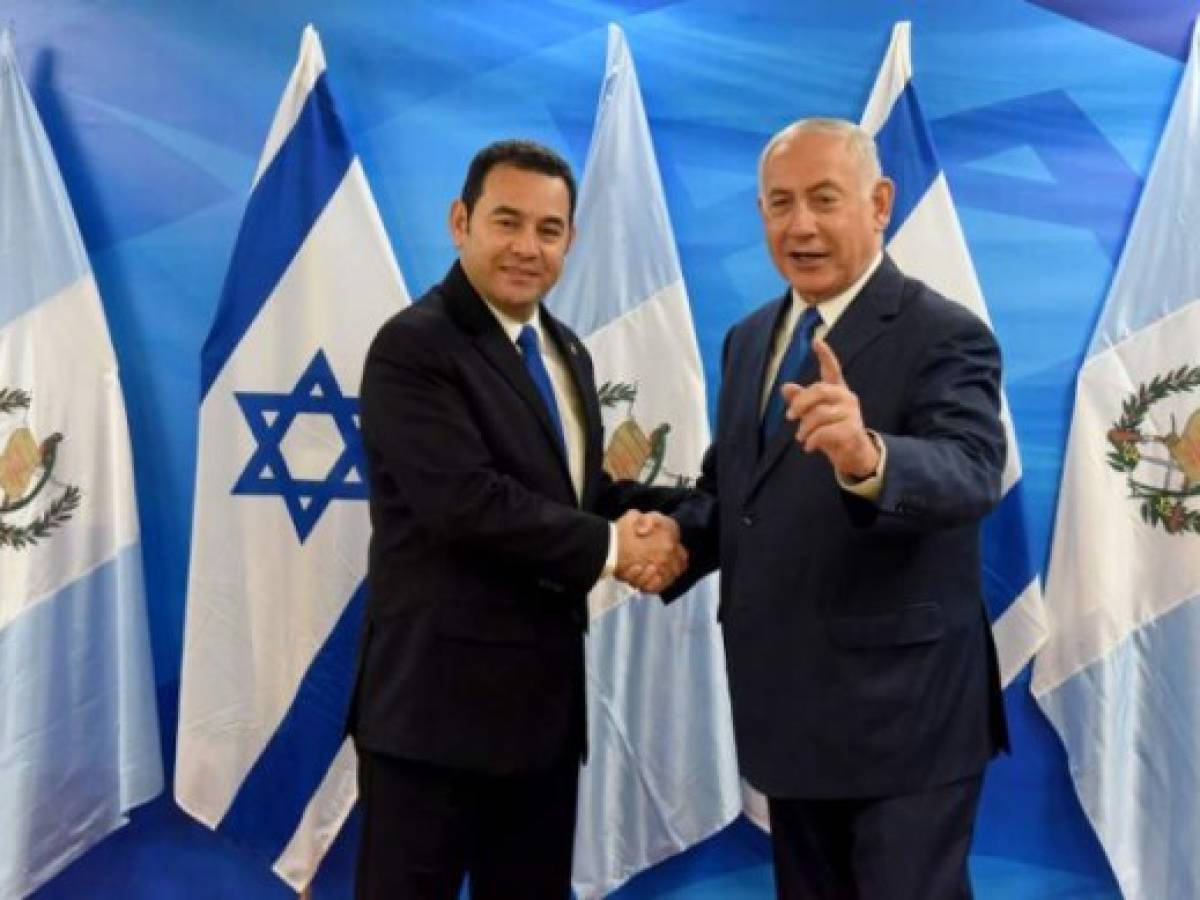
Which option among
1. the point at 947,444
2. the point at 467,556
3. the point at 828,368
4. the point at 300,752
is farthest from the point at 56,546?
the point at 947,444

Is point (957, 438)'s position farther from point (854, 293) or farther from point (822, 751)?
point (822, 751)

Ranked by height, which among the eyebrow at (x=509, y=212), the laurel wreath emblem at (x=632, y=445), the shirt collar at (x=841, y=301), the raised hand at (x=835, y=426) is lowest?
the laurel wreath emblem at (x=632, y=445)

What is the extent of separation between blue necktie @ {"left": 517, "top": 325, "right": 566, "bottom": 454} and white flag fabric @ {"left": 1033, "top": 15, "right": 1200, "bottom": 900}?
1.55m

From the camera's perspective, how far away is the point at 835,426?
1582 millimetres

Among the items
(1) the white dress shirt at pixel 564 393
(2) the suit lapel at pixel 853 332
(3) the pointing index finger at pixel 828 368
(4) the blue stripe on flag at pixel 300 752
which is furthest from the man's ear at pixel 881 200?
(4) the blue stripe on flag at pixel 300 752

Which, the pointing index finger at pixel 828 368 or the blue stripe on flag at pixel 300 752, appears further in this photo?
the blue stripe on flag at pixel 300 752

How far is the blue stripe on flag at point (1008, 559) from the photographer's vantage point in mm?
2980

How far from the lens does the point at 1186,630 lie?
9.63 feet

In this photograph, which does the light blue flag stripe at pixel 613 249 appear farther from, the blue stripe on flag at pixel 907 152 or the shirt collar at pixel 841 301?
the shirt collar at pixel 841 301

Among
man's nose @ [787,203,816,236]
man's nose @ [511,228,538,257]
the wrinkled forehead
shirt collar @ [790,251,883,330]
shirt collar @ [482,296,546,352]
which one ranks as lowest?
shirt collar @ [482,296,546,352]

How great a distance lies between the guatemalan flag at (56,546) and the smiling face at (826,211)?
187 centimetres

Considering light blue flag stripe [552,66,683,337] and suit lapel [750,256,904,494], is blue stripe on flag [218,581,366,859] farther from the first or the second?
suit lapel [750,256,904,494]

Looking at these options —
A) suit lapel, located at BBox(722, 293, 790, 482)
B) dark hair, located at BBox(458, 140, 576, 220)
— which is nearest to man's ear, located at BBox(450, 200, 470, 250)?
dark hair, located at BBox(458, 140, 576, 220)

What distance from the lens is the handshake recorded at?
7.09 feet
